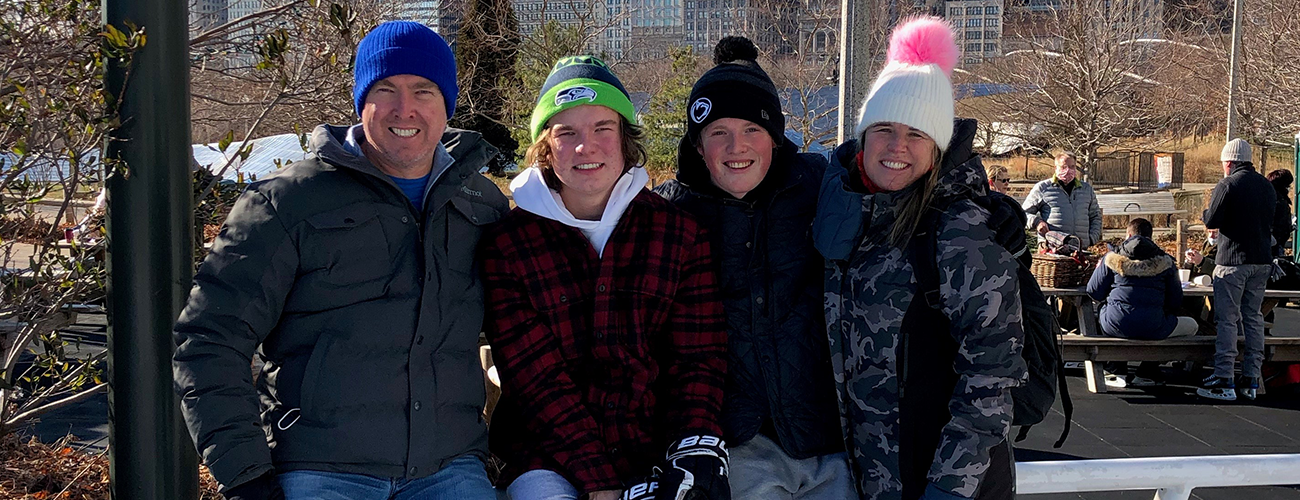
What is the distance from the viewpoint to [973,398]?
7.95 feet

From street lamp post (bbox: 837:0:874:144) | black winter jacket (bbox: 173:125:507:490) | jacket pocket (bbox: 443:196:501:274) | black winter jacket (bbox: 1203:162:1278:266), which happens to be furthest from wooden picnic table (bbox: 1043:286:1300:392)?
black winter jacket (bbox: 173:125:507:490)

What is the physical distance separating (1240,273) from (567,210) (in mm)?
7100

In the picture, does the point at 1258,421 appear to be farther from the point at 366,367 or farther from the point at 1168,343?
the point at 366,367

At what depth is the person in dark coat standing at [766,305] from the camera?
2.68m

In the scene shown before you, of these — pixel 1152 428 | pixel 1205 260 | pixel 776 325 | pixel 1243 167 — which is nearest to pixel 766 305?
pixel 776 325

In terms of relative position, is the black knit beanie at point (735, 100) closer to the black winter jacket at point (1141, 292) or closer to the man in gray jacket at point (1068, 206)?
the black winter jacket at point (1141, 292)

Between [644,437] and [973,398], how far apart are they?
0.79 m

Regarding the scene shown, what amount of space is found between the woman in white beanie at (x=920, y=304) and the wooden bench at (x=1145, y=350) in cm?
590

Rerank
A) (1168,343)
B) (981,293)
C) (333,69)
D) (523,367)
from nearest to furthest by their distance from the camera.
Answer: (981,293)
(523,367)
(333,69)
(1168,343)

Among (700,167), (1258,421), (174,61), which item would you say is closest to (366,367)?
(174,61)

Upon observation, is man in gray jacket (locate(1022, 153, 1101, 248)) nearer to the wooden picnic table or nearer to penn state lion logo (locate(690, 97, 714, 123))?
the wooden picnic table

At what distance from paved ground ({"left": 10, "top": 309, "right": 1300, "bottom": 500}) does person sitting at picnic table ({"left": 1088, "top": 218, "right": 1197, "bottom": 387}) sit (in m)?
0.55

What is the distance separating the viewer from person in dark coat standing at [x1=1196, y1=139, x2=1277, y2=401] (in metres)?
7.91

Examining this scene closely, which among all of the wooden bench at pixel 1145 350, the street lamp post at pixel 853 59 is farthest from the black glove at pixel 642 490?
the wooden bench at pixel 1145 350
